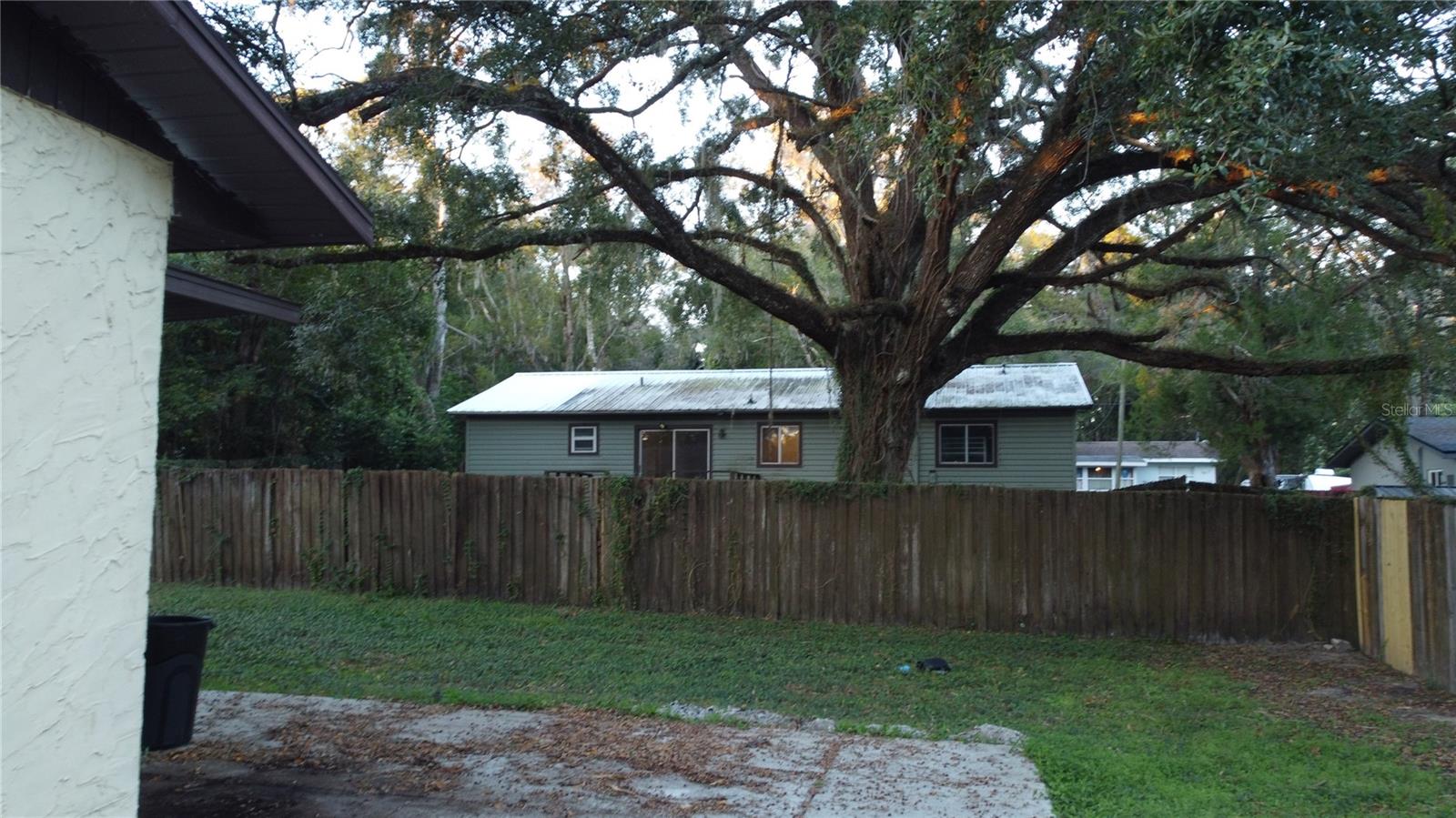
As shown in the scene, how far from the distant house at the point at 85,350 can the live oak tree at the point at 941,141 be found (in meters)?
6.89

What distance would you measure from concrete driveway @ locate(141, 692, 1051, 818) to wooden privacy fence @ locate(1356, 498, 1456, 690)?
4858 millimetres

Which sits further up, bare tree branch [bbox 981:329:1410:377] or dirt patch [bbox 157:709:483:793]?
bare tree branch [bbox 981:329:1410:377]

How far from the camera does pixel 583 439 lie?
83.3 ft

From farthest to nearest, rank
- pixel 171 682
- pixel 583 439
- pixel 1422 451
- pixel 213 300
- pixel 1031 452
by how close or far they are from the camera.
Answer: pixel 583 439, pixel 1422 451, pixel 1031 452, pixel 171 682, pixel 213 300

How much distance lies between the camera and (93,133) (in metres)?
4.73

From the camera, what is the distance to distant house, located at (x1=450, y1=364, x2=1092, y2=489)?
2288cm

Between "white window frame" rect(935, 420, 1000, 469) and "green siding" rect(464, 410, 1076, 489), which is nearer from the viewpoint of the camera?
"green siding" rect(464, 410, 1076, 489)

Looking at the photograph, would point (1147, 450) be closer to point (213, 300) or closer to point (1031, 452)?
point (1031, 452)

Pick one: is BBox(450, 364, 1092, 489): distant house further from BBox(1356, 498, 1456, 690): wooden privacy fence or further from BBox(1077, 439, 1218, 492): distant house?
BBox(1077, 439, 1218, 492): distant house

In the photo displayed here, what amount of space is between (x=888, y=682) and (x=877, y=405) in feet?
15.6

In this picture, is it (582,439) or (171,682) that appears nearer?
(171,682)

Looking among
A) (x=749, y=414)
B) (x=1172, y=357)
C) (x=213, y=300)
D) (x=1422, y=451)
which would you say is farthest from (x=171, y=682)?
(x=1422, y=451)

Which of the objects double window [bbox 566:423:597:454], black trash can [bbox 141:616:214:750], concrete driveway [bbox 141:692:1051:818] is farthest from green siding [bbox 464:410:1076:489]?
black trash can [bbox 141:616:214:750]

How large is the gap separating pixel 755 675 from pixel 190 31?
25.1 feet
